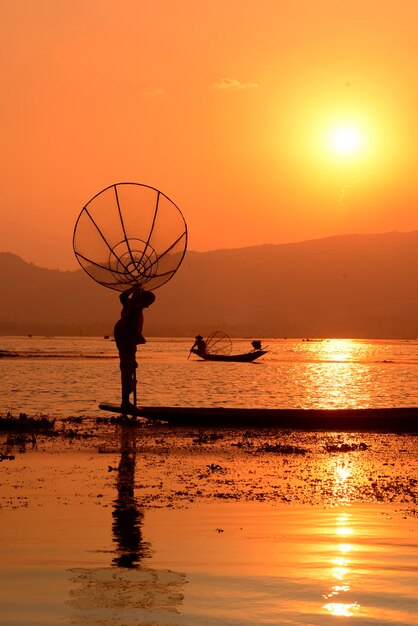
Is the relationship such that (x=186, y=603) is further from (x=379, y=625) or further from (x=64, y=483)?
(x=64, y=483)

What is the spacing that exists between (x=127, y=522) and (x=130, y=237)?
1374cm

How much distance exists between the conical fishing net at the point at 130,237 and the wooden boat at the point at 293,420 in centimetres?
325

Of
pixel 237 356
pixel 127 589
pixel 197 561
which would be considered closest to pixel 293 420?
pixel 197 561

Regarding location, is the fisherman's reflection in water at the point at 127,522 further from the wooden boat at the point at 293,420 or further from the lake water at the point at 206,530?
the wooden boat at the point at 293,420

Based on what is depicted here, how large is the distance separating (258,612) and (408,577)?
1.80m

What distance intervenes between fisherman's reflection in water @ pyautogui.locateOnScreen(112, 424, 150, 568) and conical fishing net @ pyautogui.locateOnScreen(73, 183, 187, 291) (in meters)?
6.87

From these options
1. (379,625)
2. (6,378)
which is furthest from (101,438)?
→ (6,378)

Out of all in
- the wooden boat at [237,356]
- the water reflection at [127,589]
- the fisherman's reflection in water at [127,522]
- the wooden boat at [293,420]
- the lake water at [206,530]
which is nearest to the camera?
the water reflection at [127,589]

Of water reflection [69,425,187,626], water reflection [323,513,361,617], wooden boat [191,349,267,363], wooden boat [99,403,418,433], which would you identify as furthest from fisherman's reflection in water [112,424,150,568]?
wooden boat [191,349,267,363]

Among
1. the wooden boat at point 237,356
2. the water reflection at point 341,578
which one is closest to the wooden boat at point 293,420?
the water reflection at point 341,578

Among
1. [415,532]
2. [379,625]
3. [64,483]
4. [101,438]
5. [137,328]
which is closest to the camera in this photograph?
[379,625]

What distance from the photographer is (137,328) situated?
23000 millimetres

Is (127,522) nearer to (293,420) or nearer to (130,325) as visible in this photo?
(130,325)

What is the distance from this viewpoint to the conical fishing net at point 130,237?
23719 millimetres
